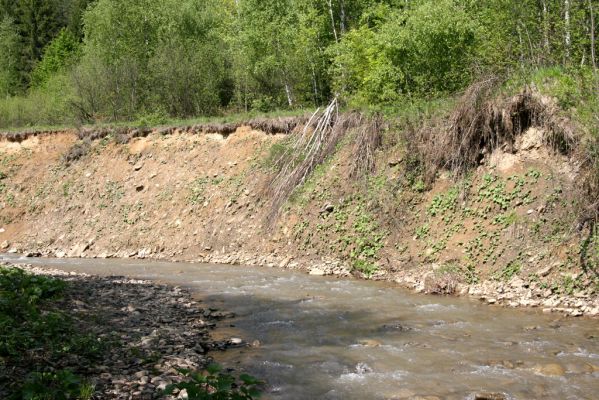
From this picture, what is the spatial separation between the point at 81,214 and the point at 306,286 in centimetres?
1402

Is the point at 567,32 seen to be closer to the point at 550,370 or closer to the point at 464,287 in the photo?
the point at 464,287

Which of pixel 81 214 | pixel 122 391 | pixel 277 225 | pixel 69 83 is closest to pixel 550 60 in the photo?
pixel 277 225

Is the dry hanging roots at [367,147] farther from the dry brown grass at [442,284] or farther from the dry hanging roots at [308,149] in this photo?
the dry brown grass at [442,284]

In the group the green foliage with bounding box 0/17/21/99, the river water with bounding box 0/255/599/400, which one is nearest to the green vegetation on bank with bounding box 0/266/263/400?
the river water with bounding box 0/255/599/400

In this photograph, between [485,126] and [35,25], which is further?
[35,25]


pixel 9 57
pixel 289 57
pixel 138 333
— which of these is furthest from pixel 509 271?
pixel 9 57

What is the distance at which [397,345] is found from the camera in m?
8.19

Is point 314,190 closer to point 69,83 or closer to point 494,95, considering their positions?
point 494,95

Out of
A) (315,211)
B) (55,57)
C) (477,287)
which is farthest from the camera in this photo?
(55,57)

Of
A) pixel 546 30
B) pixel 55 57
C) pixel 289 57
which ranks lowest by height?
pixel 546 30

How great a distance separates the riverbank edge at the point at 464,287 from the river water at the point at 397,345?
0.35 meters

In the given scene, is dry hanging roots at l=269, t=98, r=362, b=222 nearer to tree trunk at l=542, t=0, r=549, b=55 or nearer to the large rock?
tree trunk at l=542, t=0, r=549, b=55

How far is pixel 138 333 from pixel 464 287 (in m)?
→ 6.74

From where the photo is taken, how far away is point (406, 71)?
59.1 ft
